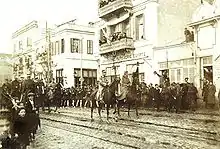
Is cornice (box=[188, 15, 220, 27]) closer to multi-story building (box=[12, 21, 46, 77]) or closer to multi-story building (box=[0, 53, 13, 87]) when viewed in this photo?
multi-story building (box=[12, 21, 46, 77])

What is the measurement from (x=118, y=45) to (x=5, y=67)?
0.60 meters

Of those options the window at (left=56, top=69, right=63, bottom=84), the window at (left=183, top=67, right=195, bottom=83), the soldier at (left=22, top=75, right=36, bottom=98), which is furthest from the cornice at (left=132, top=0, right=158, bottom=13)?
the soldier at (left=22, top=75, right=36, bottom=98)

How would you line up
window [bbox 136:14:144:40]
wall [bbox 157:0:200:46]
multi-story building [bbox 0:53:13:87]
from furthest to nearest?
1. multi-story building [bbox 0:53:13:87]
2. window [bbox 136:14:144:40]
3. wall [bbox 157:0:200:46]

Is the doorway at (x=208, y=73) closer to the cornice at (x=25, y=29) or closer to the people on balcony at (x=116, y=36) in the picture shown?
the people on balcony at (x=116, y=36)

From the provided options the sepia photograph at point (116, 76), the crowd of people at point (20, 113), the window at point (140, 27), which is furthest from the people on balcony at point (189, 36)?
the crowd of people at point (20, 113)

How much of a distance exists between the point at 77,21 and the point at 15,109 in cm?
50

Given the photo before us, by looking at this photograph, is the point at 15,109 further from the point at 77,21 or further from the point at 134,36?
the point at 134,36

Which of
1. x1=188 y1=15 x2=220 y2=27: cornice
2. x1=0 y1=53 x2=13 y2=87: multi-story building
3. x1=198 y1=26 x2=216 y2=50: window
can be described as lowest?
x1=0 y1=53 x2=13 y2=87: multi-story building

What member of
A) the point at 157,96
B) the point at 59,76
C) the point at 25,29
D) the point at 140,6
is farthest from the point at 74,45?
the point at 157,96

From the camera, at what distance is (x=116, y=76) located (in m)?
1.33

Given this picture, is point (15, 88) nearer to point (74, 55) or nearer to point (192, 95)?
point (74, 55)

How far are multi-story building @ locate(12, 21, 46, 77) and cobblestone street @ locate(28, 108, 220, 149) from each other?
257 mm

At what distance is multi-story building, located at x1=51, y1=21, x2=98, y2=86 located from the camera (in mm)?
1396

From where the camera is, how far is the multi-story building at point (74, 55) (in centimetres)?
140
